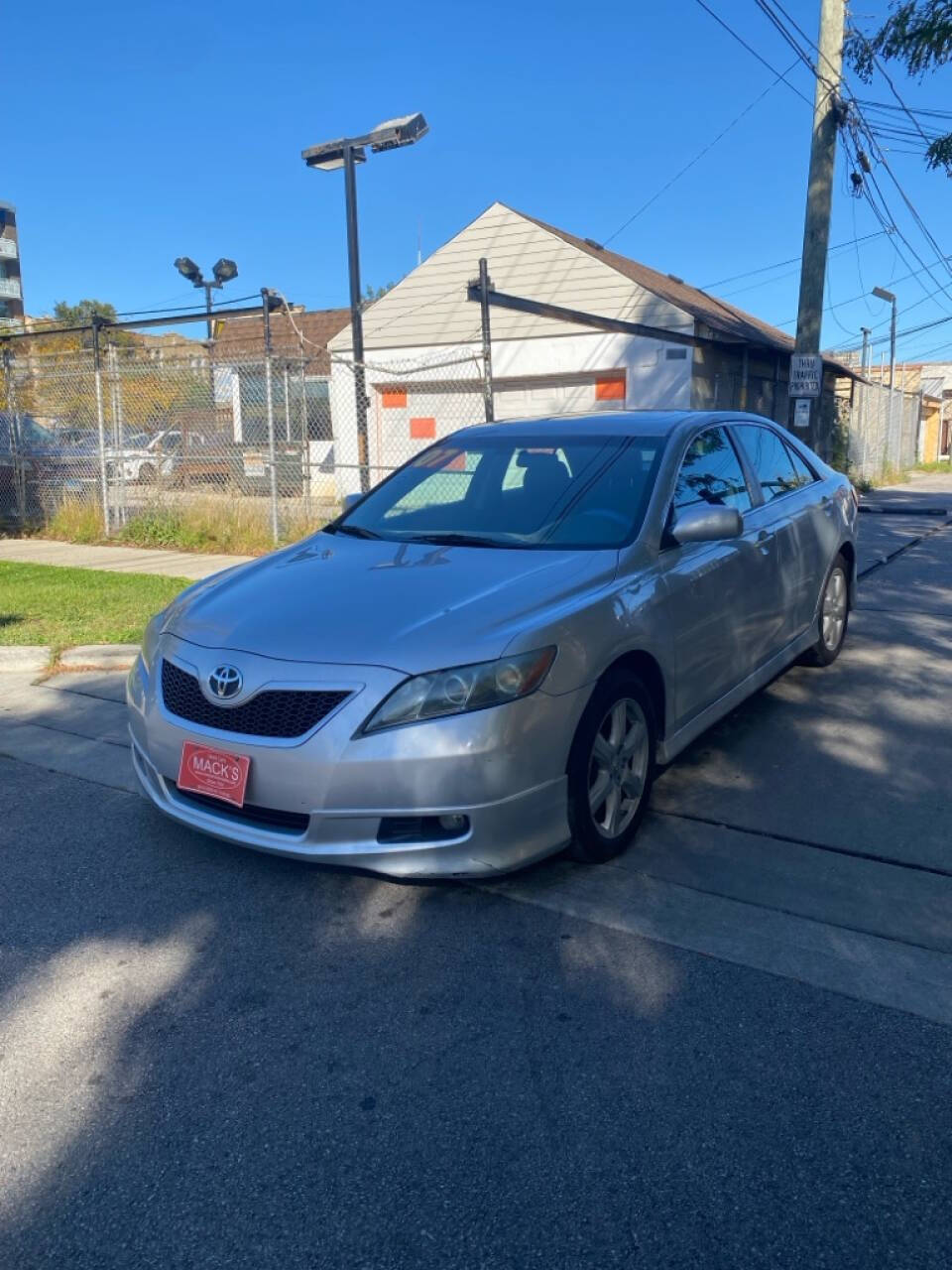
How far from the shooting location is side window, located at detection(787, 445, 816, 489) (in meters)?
6.23

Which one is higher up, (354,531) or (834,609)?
(354,531)

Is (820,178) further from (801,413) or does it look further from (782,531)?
(782,531)

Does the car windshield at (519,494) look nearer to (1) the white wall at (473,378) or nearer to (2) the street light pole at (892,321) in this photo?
(1) the white wall at (473,378)

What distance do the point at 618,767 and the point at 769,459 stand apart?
2697 millimetres

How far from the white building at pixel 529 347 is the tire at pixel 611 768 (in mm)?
13896

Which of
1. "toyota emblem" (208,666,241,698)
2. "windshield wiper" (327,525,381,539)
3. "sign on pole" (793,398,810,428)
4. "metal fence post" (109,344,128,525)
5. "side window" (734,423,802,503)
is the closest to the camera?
"toyota emblem" (208,666,241,698)

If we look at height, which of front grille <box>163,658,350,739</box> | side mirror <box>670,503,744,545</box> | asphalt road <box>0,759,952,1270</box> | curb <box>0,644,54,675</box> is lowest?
asphalt road <box>0,759,952,1270</box>

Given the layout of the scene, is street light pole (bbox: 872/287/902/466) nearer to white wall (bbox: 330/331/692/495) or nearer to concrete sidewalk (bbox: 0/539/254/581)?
white wall (bbox: 330/331/692/495)

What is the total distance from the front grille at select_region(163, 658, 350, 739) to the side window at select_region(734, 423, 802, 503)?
3.11m

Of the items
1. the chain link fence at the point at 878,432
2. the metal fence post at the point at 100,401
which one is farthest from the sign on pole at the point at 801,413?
the chain link fence at the point at 878,432

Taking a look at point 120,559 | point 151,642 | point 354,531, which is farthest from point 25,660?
point 120,559

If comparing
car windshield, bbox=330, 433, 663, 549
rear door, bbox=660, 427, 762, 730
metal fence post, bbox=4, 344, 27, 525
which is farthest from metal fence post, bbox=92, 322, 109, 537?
rear door, bbox=660, 427, 762, 730

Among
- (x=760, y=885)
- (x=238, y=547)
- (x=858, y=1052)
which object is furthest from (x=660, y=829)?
(x=238, y=547)

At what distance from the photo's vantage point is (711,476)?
498 cm
